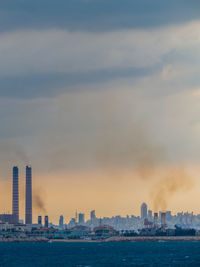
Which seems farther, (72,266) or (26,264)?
(26,264)

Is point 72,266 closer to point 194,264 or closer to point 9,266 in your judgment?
point 9,266

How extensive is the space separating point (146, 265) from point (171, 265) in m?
5.63

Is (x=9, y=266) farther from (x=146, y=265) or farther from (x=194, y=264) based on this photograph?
(x=194, y=264)

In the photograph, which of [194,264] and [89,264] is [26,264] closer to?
[89,264]

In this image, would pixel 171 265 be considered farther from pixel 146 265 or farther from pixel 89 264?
pixel 89 264

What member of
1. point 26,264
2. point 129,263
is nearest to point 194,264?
point 129,263

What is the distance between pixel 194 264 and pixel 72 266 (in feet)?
88.1

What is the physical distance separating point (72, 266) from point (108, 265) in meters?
8.50

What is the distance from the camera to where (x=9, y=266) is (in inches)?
6693

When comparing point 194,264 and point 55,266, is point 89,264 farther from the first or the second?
point 194,264

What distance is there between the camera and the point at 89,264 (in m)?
173

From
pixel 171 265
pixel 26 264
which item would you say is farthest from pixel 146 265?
pixel 26 264

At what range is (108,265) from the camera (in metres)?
170

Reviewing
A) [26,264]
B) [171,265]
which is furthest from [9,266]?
[171,265]
